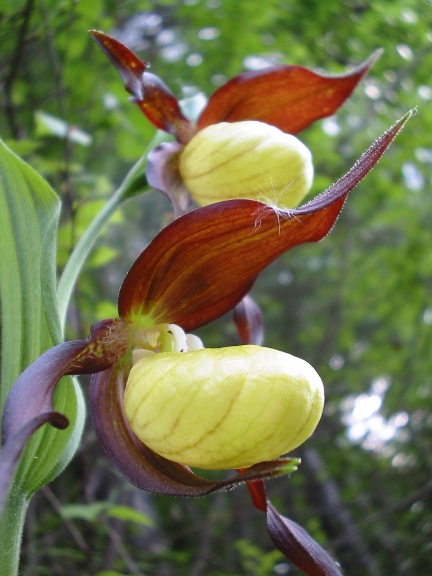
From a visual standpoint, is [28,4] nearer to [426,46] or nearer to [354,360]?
[426,46]

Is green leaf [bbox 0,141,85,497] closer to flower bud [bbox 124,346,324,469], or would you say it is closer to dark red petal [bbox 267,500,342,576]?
flower bud [bbox 124,346,324,469]

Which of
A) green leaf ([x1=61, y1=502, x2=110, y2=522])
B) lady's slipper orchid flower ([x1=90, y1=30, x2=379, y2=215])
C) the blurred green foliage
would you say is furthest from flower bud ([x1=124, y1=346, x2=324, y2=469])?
the blurred green foliage

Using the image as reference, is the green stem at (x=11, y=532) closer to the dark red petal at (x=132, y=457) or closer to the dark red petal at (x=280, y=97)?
the dark red petal at (x=132, y=457)

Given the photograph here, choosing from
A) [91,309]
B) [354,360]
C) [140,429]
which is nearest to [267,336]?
[354,360]

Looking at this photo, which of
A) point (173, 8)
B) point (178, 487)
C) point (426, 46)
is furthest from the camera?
point (173, 8)

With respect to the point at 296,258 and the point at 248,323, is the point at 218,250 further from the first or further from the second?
the point at 296,258

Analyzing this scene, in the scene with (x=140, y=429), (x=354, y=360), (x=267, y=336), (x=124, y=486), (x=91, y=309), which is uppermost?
(x=140, y=429)

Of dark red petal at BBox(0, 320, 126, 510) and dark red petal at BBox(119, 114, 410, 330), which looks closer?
dark red petal at BBox(0, 320, 126, 510)

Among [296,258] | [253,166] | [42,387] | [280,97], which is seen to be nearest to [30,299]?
[42,387]
